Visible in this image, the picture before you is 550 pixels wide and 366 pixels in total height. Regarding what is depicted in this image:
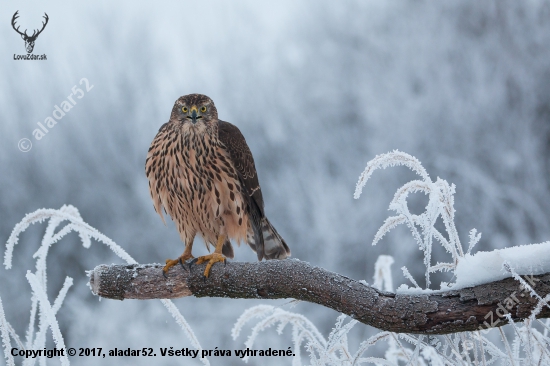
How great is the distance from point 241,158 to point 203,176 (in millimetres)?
285

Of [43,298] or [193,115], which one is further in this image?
[193,115]

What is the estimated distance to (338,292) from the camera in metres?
2.24

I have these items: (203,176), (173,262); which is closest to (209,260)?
(173,262)

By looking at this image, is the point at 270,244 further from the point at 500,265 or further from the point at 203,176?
the point at 500,265

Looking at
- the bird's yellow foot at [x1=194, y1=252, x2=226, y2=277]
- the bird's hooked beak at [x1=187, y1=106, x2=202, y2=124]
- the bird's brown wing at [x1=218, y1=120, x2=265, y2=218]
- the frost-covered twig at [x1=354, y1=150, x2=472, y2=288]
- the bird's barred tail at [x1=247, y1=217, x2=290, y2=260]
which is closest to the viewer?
the frost-covered twig at [x1=354, y1=150, x2=472, y2=288]

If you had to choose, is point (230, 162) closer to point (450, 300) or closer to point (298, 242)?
point (450, 300)

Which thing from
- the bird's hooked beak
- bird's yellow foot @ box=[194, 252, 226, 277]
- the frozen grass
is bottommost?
the frozen grass

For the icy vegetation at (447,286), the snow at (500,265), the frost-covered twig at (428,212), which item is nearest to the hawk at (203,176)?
the icy vegetation at (447,286)

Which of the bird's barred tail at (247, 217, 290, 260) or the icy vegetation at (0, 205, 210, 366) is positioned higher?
the bird's barred tail at (247, 217, 290, 260)

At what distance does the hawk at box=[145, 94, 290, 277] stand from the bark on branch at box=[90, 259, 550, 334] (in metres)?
0.37

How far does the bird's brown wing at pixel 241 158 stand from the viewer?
337cm

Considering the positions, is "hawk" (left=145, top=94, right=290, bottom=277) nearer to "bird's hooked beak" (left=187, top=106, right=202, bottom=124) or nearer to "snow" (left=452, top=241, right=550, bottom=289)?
"bird's hooked beak" (left=187, top=106, right=202, bottom=124)

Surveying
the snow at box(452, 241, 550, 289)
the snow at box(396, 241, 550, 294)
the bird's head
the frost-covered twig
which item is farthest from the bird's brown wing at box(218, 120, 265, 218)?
the snow at box(452, 241, 550, 289)

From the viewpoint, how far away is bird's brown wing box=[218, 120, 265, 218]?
11.1 feet
